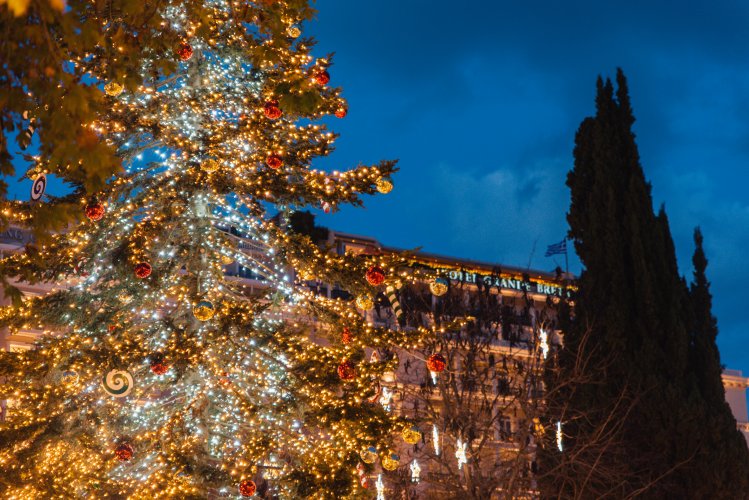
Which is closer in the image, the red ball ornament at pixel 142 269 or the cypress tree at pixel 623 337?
the red ball ornament at pixel 142 269

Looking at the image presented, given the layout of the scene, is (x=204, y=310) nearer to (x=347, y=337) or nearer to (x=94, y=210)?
(x=94, y=210)

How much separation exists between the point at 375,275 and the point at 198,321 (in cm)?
269

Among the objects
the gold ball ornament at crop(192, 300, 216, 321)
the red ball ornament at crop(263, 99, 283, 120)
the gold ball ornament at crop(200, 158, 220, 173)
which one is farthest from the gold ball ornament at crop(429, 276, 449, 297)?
the gold ball ornament at crop(200, 158, 220, 173)

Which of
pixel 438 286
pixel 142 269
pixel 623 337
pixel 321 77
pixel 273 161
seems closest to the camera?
pixel 142 269

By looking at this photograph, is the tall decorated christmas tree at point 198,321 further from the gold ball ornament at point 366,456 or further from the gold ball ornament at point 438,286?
the gold ball ornament at point 438,286

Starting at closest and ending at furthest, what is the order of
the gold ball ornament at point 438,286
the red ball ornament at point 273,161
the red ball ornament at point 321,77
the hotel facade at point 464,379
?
the gold ball ornament at point 438,286 → the red ball ornament at point 273,161 → the red ball ornament at point 321,77 → the hotel facade at point 464,379

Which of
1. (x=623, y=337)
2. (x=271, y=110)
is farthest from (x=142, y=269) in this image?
(x=623, y=337)

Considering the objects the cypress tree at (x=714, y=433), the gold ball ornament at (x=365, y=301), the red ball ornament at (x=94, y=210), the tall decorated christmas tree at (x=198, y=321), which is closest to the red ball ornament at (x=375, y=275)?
the tall decorated christmas tree at (x=198, y=321)

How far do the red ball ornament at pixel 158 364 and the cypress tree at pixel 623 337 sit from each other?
900 centimetres

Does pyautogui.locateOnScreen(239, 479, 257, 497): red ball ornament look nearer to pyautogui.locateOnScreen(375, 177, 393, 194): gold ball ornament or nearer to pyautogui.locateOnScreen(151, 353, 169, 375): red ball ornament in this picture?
pyautogui.locateOnScreen(151, 353, 169, 375): red ball ornament

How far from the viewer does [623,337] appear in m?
19.1

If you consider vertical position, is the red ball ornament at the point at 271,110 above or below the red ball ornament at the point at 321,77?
below

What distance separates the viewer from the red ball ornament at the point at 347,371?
32.8ft

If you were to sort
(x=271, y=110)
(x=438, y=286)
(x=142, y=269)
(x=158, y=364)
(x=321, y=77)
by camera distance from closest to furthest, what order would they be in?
(x=158, y=364), (x=142, y=269), (x=438, y=286), (x=271, y=110), (x=321, y=77)
